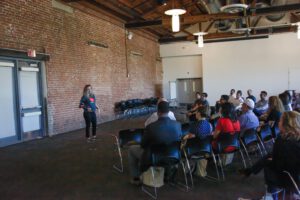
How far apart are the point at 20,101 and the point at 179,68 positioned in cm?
1177

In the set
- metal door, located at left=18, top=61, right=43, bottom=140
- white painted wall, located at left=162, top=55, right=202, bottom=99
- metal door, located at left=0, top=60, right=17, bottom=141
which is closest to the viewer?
metal door, located at left=0, top=60, right=17, bottom=141

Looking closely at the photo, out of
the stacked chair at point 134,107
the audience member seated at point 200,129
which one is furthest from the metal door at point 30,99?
the audience member seated at point 200,129

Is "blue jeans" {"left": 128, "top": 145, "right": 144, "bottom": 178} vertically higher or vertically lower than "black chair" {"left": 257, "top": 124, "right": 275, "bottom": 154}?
lower

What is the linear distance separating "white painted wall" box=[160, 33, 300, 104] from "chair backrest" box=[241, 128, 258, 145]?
1248cm

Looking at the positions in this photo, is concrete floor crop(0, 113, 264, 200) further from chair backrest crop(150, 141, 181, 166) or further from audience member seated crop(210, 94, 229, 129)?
audience member seated crop(210, 94, 229, 129)

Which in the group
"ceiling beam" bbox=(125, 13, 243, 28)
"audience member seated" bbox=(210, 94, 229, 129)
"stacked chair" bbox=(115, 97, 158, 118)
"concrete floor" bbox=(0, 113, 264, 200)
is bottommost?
"concrete floor" bbox=(0, 113, 264, 200)

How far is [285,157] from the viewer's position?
9.28 ft

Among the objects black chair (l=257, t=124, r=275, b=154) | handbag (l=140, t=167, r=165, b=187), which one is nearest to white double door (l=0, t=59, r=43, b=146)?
handbag (l=140, t=167, r=165, b=187)

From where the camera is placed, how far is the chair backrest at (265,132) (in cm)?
491

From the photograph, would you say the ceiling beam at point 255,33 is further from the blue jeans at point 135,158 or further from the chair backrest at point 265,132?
the blue jeans at point 135,158

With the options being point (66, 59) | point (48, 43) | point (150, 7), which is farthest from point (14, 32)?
point (150, 7)

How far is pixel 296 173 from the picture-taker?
9.12 feet

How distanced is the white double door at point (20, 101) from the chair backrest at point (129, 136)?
4.07 metres

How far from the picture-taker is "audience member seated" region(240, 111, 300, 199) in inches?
110
